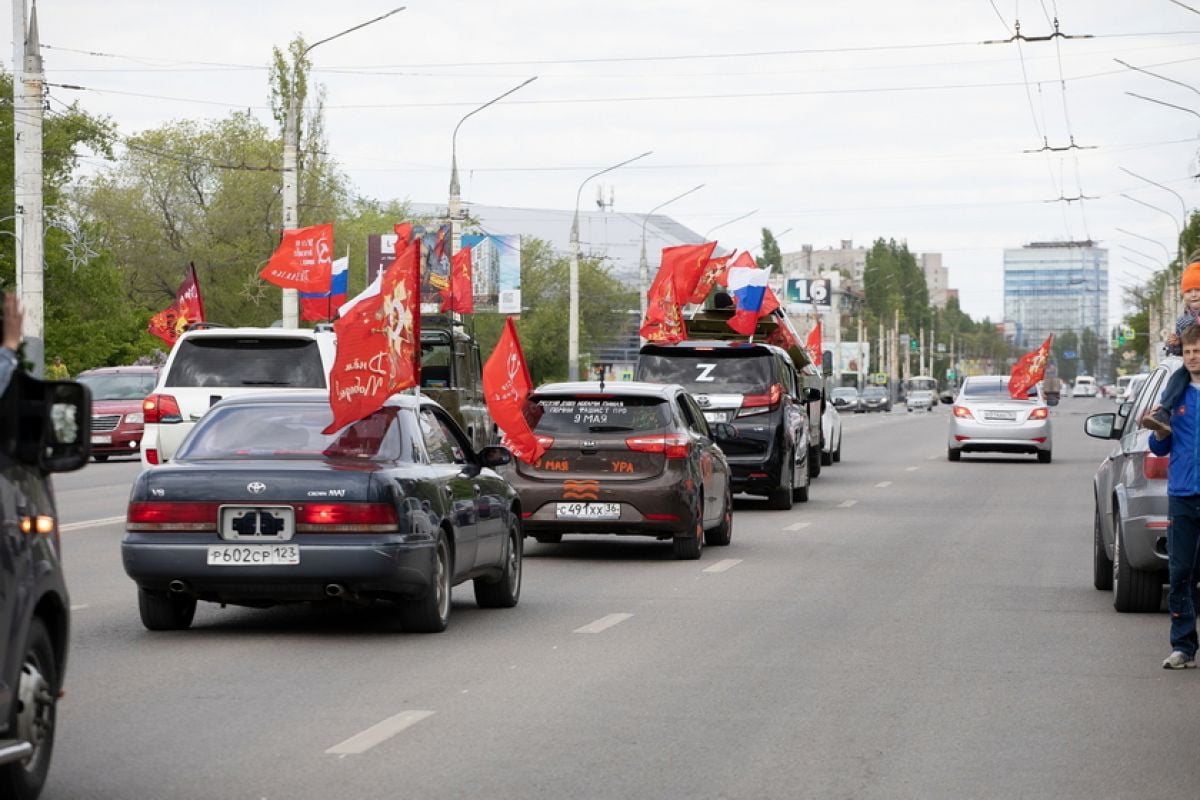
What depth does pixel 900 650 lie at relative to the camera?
11852 millimetres

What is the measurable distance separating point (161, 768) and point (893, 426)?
64.7m

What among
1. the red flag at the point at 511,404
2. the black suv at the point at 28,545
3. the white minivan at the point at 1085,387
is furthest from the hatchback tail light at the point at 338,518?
the white minivan at the point at 1085,387

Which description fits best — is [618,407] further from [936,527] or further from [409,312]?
[936,527]

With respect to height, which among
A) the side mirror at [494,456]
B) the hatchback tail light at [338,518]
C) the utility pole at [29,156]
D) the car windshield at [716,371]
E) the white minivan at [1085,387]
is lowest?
the white minivan at [1085,387]

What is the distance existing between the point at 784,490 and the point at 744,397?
1.31 meters

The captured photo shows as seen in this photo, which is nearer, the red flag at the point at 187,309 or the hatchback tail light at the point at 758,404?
the hatchback tail light at the point at 758,404

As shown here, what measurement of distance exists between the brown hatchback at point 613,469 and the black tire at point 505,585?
11.2ft

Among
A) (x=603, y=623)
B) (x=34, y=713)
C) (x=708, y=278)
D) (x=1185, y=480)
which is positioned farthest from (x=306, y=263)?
(x=34, y=713)

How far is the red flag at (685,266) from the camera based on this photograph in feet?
123

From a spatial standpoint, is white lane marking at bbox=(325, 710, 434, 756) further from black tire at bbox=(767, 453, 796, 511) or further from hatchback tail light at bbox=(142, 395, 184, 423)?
black tire at bbox=(767, 453, 796, 511)

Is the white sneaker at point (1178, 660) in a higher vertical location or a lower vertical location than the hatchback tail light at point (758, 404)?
lower

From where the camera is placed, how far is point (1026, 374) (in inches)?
1679

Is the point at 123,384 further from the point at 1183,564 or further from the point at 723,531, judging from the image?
the point at 1183,564

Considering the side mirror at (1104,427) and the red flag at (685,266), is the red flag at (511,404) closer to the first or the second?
the side mirror at (1104,427)
